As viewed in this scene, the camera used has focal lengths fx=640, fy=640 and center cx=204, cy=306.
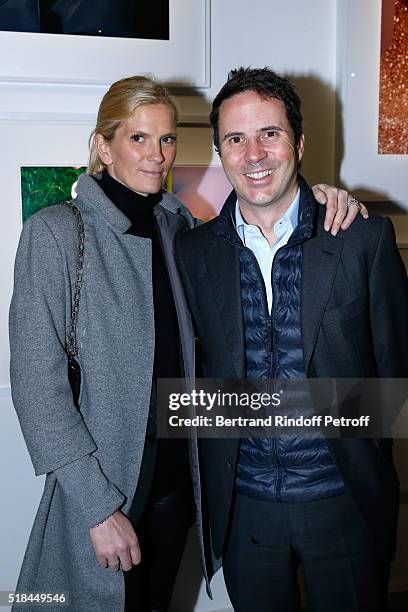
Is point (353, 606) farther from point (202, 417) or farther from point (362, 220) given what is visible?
point (362, 220)

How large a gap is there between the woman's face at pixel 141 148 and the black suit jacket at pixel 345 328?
0.17 m

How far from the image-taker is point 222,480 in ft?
4.12

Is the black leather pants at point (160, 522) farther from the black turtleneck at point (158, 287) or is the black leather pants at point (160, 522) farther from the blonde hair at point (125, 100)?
the blonde hair at point (125, 100)

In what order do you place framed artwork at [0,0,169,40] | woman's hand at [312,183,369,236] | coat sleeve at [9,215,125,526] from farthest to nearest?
framed artwork at [0,0,169,40] → woman's hand at [312,183,369,236] → coat sleeve at [9,215,125,526]

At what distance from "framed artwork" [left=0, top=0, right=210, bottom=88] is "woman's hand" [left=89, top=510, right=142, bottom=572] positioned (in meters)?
1.06

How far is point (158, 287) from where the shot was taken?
1302mm

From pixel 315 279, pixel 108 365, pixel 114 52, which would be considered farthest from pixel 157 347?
pixel 114 52

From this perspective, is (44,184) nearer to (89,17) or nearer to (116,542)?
(89,17)

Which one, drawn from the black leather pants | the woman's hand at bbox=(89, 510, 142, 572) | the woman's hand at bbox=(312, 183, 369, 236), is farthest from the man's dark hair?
the woman's hand at bbox=(89, 510, 142, 572)

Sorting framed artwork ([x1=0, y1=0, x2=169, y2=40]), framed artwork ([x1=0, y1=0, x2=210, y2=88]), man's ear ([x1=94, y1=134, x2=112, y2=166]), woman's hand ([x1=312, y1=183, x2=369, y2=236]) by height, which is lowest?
woman's hand ([x1=312, y1=183, x2=369, y2=236])

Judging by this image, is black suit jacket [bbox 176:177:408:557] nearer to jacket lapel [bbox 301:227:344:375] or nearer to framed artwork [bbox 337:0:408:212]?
jacket lapel [bbox 301:227:344:375]

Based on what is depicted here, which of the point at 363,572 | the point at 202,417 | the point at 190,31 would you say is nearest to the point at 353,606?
the point at 363,572

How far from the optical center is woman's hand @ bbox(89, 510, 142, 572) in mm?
1173

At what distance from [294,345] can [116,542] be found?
489 millimetres
